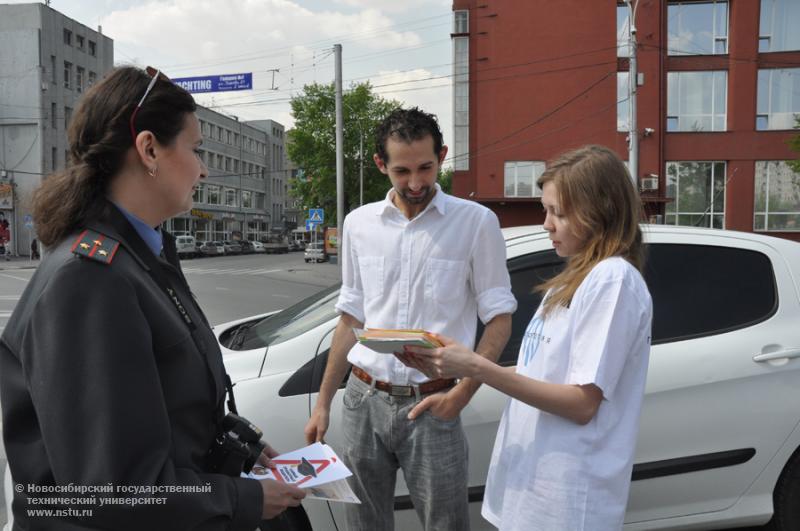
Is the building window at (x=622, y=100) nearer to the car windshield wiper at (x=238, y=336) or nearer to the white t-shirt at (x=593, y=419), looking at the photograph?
the car windshield wiper at (x=238, y=336)

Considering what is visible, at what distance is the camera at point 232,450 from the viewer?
1.36 meters

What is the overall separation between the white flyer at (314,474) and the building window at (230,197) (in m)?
67.8

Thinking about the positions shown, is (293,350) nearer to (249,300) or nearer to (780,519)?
(780,519)

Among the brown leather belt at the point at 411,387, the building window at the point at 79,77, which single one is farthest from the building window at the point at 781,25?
the building window at the point at 79,77

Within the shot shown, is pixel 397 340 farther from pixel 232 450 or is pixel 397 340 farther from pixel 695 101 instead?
pixel 695 101

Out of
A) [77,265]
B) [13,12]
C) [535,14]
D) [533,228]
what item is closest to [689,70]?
[535,14]

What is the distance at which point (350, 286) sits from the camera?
2.48 meters

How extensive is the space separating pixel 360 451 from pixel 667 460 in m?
1.36

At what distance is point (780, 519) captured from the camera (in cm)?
278

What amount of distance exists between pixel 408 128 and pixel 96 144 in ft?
3.99

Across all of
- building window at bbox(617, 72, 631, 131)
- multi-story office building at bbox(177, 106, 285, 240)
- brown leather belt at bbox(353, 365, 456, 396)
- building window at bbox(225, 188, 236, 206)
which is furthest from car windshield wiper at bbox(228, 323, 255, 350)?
building window at bbox(225, 188, 236, 206)

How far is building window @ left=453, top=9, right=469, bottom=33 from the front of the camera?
27.3 m

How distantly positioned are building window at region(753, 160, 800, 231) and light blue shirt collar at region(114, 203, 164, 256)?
88.4ft

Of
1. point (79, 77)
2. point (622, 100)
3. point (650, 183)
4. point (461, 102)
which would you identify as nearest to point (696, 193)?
point (650, 183)
